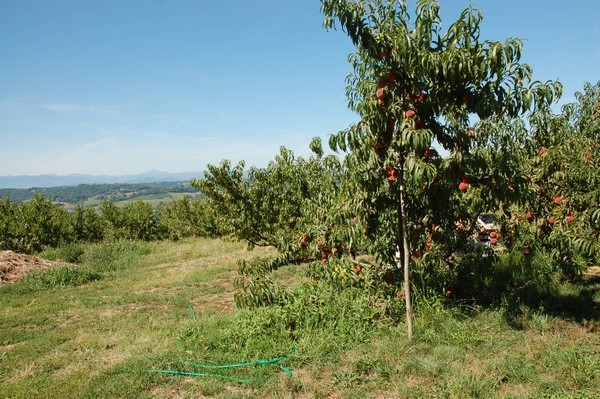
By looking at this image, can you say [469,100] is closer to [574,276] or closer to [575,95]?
[574,276]

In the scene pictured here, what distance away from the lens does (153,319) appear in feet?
22.2

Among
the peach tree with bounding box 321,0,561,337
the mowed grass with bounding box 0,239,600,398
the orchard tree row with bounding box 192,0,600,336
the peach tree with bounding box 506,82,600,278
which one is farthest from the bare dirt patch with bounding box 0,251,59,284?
the peach tree with bounding box 506,82,600,278

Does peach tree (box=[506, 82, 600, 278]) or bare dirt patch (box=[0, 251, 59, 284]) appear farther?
bare dirt patch (box=[0, 251, 59, 284])

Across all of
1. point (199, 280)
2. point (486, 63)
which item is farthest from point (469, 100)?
point (199, 280)

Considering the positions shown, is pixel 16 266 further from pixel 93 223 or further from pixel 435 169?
pixel 435 169

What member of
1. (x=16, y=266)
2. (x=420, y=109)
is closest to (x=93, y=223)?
(x=16, y=266)

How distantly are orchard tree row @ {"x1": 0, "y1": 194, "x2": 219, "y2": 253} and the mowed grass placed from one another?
1213 centimetres

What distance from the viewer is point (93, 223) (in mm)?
21438

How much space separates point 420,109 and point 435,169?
847 mm

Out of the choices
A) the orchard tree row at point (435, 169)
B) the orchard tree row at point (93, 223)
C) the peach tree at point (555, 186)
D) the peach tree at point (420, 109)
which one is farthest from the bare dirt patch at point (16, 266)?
the peach tree at point (555, 186)

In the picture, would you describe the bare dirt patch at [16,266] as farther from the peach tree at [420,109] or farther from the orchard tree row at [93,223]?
the peach tree at [420,109]

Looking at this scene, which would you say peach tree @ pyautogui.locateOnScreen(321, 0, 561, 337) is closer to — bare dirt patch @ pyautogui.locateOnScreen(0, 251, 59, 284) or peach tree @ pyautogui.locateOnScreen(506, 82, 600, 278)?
peach tree @ pyautogui.locateOnScreen(506, 82, 600, 278)

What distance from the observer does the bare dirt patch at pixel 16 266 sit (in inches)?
423

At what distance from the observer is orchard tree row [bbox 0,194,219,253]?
16.5 m
